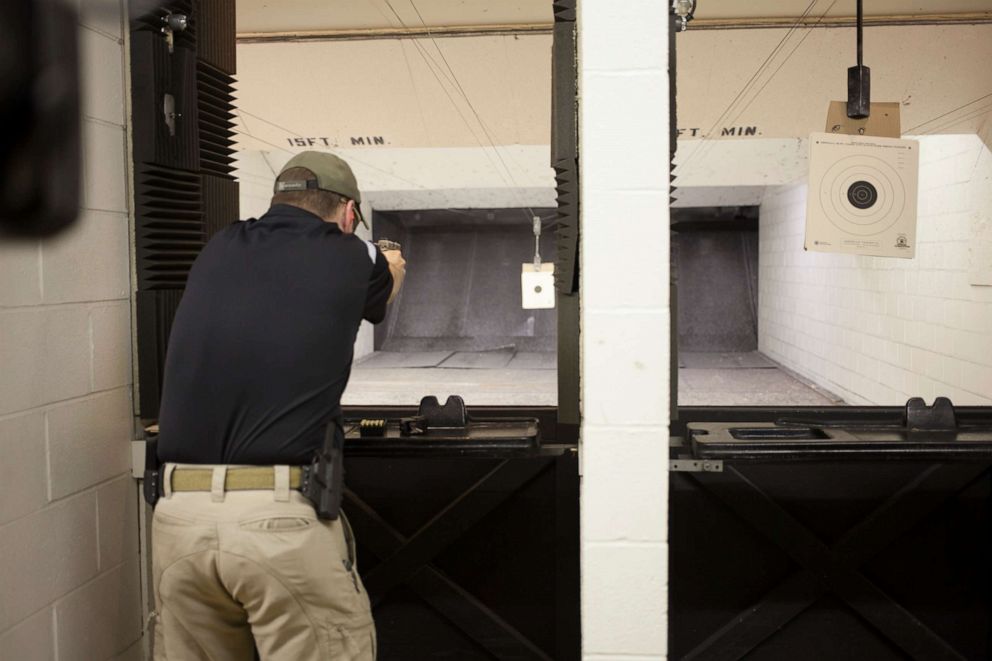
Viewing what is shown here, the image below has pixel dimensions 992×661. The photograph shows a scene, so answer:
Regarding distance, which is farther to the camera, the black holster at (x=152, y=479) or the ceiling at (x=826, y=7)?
the ceiling at (x=826, y=7)

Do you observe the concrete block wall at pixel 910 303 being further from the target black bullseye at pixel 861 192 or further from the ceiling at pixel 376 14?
the ceiling at pixel 376 14

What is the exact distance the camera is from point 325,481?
4.52 feet

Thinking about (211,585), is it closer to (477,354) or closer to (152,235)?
(152,235)

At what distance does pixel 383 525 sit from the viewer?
1.92 m

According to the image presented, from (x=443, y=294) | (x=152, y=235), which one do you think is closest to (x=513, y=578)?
(x=152, y=235)

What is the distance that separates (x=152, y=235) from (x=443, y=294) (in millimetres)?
4280

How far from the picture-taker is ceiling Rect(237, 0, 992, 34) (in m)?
2.83

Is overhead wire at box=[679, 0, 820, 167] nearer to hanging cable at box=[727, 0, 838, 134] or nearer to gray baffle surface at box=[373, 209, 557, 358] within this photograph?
hanging cable at box=[727, 0, 838, 134]

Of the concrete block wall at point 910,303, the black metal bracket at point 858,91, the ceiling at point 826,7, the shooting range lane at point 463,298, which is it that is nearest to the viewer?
the black metal bracket at point 858,91

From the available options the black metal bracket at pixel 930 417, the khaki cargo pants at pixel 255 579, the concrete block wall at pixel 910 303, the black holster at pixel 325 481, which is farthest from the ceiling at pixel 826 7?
the khaki cargo pants at pixel 255 579

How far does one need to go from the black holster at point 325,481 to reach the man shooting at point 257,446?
13mm

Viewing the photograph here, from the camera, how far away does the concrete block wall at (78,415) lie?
4.83 feet

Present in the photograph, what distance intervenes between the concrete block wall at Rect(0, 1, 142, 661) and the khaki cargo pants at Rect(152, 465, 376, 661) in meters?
0.27

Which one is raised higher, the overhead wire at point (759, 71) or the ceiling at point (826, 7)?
the ceiling at point (826, 7)
